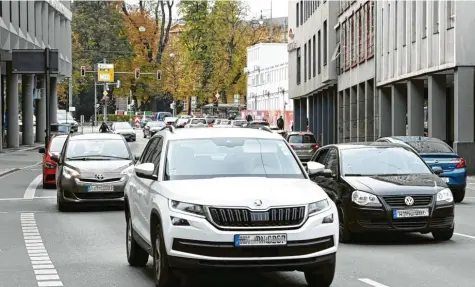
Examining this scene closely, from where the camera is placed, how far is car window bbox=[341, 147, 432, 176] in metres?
16.0

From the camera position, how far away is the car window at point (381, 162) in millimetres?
15961

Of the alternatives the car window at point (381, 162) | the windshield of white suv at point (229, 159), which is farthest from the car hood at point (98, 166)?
the windshield of white suv at point (229, 159)

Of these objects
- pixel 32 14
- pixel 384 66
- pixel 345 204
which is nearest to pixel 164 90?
pixel 32 14

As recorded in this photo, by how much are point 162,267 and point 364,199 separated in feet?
18.6

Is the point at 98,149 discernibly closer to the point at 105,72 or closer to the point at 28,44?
the point at 28,44

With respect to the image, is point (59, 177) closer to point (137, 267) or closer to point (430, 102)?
point (137, 267)

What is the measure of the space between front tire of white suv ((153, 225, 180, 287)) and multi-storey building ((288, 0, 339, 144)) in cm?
5282

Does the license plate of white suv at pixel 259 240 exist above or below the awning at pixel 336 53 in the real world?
below

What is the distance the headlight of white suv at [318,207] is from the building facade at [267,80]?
9392cm

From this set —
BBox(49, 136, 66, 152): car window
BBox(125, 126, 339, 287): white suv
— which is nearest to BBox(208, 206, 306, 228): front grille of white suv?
BBox(125, 126, 339, 287): white suv

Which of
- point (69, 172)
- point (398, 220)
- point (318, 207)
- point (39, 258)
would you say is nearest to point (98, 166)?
point (69, 172)

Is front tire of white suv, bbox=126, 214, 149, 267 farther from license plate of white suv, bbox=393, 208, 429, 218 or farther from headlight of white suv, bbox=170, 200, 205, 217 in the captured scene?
license plate of white suv, bbox=393, 208, 429, 218

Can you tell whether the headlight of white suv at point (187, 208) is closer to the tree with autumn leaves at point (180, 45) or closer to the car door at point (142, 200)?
the car door at point (142, 200)

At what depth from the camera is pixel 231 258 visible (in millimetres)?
9383
